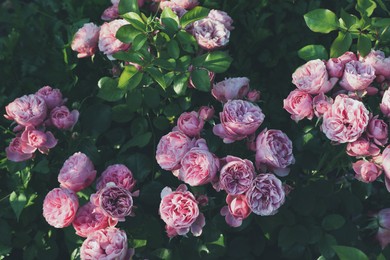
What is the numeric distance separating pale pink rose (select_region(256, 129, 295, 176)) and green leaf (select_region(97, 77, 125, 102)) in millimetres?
520

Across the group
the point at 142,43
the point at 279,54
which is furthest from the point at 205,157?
the point at 279,54

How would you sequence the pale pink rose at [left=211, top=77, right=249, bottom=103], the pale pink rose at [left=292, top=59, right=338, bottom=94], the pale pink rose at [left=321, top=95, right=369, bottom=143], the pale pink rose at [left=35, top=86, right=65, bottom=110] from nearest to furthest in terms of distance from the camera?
the pale pink rose at [left=321, top=95, right=369, bottom=143] < the pale pink rose at [left=292, top=59, right=338, bottom=94] < the pale pink rose at [left=211, top=77, right=249, bottom=103] < the pale pink rose at [left=35, top=86, right=65, bottom=110]

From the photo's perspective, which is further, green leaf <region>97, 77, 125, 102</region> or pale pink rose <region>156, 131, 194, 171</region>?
green leaf <region>97, 77, 125, 102</region>

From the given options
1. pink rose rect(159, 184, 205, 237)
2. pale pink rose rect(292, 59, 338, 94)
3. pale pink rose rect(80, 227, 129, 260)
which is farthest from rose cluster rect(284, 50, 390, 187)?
pale pink rose rect(80, 227, 129, 260)

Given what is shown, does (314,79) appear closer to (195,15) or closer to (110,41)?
(195,15)

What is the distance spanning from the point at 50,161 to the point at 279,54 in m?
1.06

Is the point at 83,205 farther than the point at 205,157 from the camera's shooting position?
Yes

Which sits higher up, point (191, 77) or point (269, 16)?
point (191, 77)

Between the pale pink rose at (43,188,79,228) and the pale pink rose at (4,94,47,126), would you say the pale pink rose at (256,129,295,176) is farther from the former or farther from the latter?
the pale pink rose at (4,94,47,126)

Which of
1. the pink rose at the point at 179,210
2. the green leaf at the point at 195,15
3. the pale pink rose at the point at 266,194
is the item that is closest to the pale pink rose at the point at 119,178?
the pink rose at the point at 179,210

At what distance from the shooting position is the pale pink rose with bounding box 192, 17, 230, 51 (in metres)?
1.79

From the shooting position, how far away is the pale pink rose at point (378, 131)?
1509mm

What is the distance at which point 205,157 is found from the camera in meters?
1.50

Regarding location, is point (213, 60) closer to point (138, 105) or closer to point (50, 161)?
point (138, 105)
